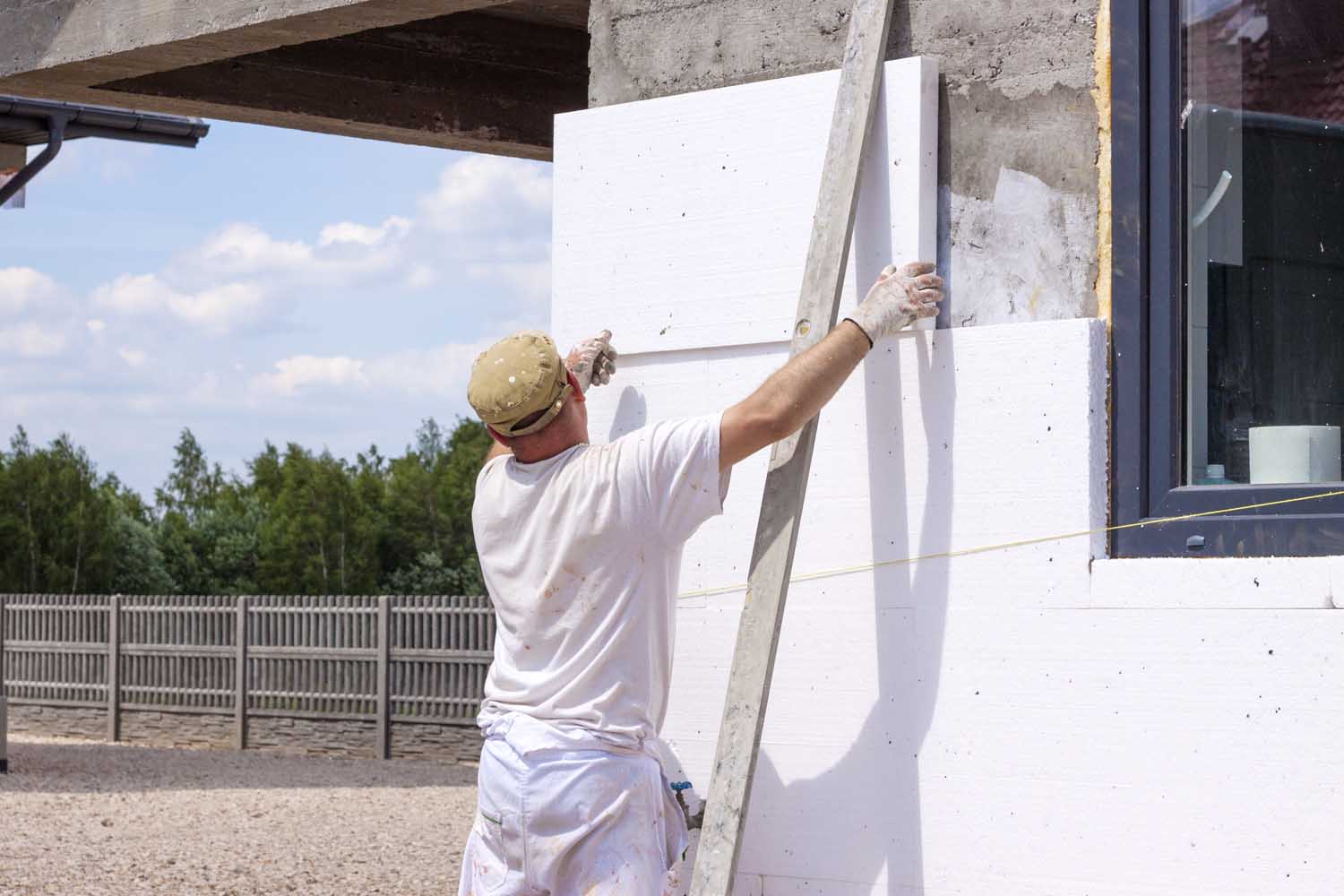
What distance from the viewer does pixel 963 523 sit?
3.54 metres

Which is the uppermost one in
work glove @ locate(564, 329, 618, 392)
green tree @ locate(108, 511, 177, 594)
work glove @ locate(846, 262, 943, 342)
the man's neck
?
work glove @ locate(846, 262, 943, 342)

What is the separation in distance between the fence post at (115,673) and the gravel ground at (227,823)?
162cm

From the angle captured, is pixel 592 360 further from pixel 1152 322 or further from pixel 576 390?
pixel 1152 322

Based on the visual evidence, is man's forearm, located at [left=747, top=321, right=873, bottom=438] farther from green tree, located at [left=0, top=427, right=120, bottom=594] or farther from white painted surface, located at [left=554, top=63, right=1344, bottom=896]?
green tree, located at [left=0, top=427, right=120, bottom=594]

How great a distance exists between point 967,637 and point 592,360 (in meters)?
1.10

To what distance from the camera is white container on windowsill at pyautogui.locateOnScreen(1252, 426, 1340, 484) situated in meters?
3.33

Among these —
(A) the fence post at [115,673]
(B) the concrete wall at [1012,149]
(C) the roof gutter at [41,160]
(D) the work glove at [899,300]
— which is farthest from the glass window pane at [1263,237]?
(A) the fence post at [115,673]

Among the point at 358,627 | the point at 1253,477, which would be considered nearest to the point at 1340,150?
the point at 1253,477

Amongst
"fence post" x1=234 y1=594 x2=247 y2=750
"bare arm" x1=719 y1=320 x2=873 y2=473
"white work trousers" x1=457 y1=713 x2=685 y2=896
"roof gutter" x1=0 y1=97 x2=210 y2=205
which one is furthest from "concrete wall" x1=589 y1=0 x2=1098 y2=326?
"fence post" x1=234 y1=594 x2=247 y2=750

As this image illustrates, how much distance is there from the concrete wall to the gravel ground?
254 inches

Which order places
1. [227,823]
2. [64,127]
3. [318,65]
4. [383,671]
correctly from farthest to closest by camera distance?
[383,671], [64,127], [227,823], [318,65]

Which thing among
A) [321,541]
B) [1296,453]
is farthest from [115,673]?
[1296,453]

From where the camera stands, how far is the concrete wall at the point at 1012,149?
3.54 m

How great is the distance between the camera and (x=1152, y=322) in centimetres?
344
